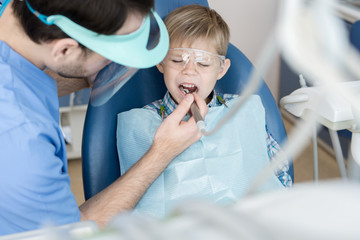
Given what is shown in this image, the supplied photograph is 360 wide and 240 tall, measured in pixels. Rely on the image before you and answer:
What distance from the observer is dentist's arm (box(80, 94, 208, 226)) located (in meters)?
1.17

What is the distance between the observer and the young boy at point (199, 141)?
1311 millimetres

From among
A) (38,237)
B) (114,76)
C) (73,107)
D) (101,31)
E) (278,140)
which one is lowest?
(73,107)

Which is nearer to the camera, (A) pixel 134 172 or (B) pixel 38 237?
(B) pixel 38 237

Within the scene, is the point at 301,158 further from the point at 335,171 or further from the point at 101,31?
the point at 101,31

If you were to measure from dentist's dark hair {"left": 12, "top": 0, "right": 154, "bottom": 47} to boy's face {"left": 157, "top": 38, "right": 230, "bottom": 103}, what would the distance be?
408 millimetres

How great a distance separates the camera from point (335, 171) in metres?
2.29

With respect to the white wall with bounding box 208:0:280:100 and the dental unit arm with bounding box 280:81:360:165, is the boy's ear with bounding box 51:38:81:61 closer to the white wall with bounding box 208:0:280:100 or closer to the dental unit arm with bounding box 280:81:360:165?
the dental unit arm with bounding box 280:81:360:165

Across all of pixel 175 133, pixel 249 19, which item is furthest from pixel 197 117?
pixel 249 19

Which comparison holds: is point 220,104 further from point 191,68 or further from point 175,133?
point 175,133

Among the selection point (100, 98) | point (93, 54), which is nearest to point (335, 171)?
point (100, 98)

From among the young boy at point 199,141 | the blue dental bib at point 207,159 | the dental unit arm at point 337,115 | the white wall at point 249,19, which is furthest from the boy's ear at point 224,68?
the white wall at point 249,19

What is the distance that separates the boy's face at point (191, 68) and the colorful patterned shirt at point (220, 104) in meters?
0.06

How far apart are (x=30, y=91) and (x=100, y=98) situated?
361 millimetres

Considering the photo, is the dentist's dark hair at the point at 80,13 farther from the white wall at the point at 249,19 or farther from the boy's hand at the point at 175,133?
the white wall at the point at 249,19
